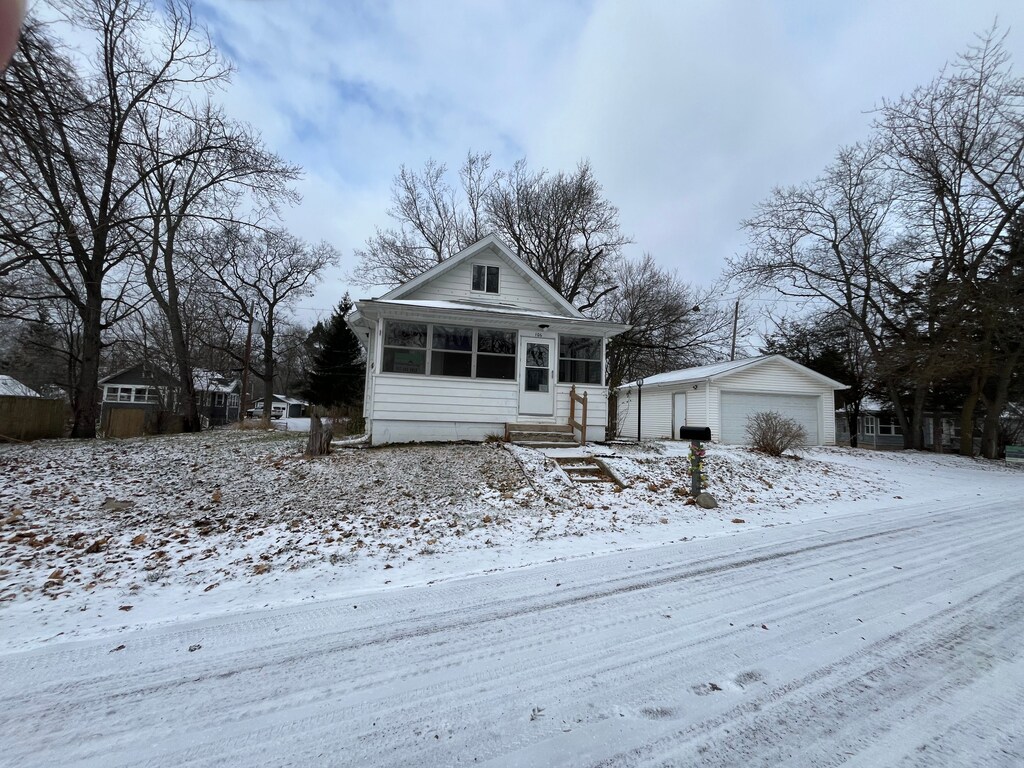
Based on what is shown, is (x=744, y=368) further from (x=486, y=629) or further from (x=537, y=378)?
(x=486, y=629)

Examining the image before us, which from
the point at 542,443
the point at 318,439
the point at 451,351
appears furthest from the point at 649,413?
the point at 318,439

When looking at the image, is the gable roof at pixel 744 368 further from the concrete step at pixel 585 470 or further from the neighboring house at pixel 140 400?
the neighboring house at pixel 140 400

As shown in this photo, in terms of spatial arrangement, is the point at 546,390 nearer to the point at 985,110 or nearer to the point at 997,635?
the point at 997,635

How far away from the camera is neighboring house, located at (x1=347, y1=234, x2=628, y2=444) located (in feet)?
34.2

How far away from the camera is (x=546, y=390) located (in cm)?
1131

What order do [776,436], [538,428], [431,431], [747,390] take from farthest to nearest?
[747,390] < [776,436] < [538,428] < [431,431]

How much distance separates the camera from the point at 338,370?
3117 centimetres

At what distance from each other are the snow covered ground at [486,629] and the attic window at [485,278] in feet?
23.7

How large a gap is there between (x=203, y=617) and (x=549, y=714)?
2.58m

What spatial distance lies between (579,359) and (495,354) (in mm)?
2171

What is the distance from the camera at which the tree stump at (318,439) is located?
8930mm

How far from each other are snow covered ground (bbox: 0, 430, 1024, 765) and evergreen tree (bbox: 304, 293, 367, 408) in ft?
79.0

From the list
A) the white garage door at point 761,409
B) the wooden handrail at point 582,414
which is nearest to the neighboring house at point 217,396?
the wooden handrail at point 582,414

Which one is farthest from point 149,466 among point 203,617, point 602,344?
point 602,344
